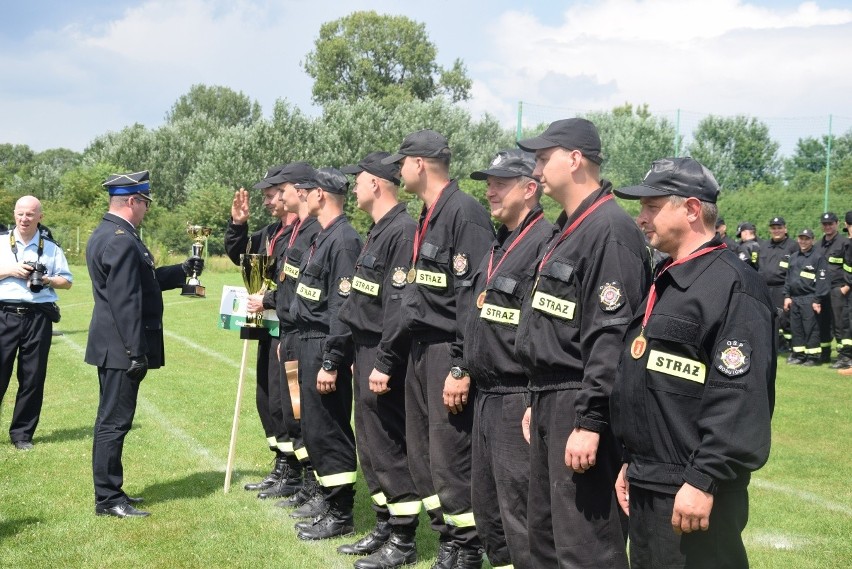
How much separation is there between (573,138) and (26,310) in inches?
299

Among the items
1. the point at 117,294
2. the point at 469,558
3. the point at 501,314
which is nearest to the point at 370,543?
the point at 469,558

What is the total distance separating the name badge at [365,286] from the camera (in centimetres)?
656

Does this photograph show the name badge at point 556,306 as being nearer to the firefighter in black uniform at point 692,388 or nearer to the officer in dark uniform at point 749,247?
the firefighter in black uniform at point 692,388

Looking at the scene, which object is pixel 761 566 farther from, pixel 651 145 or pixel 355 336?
pixel 651 145

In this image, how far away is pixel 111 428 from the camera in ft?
25.1

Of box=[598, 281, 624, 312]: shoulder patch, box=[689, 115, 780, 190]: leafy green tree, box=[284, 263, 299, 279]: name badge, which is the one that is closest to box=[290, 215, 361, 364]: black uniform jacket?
box=[284, 263, 299, 279]: name badge

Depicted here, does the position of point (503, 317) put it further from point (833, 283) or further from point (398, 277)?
point (833, 283)

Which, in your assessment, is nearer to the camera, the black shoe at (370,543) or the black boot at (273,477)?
the black shoe at (370,543)

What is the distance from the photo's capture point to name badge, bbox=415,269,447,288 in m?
5.94

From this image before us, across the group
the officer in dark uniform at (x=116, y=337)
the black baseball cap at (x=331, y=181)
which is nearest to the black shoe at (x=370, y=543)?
the officer in dark uniform at (x=116, y=337)

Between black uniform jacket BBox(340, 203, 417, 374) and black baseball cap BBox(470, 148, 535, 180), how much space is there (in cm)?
114

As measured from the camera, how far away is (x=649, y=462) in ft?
12.6

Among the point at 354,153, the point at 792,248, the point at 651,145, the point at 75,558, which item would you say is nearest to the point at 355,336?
the point at 75,558

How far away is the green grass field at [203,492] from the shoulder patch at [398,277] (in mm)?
1961
